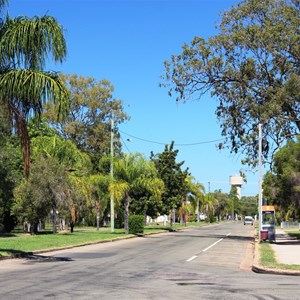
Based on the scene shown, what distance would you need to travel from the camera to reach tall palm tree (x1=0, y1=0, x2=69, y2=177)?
15453mm

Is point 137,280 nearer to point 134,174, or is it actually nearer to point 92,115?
point 134,174

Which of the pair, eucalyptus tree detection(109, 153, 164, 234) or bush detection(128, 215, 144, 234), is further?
bush detection(128, 215, 144, 234)

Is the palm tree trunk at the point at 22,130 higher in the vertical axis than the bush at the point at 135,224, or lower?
higher

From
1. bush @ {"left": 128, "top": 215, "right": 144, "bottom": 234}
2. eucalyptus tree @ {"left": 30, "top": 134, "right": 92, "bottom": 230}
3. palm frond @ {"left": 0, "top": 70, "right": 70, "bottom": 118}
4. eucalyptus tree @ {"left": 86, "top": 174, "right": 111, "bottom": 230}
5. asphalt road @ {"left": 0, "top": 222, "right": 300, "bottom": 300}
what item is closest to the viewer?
asphalt road @ {"left": 0, "top": 222, "right": 300, "bottom": 300}

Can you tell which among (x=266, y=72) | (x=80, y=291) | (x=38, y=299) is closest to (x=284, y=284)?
(x=80, y=291)

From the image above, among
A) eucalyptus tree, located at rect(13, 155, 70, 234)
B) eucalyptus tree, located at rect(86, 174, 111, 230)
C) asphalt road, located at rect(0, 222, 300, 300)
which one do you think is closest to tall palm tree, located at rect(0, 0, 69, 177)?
asphalt road, located at rect(0, 222, 300, 300)

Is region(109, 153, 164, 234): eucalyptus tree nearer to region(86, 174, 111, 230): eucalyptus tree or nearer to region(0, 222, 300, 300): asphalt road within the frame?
region(86, 174, 111, 230): eucalyptus tree

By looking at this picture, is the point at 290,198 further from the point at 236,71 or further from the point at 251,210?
the point at 251,210

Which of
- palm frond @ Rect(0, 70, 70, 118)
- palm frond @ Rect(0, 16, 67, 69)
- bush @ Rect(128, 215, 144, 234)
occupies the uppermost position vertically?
palm frond @ Rect(0, 16, 67, 69)

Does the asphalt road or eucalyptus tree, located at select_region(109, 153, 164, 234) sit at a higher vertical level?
eucalyptus tree, located at select_region(109, 153, 164, 234)

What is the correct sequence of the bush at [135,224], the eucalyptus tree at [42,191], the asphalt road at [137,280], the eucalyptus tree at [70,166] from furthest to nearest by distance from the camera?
the bush at [135,224], the eucalyptus tree at [70,166], the eucalyptus tree at [42,191], the asphalt road at [137,280]

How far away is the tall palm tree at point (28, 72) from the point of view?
15.5 meters

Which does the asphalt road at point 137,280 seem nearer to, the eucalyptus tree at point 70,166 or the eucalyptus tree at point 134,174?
the eucalyptus tree at point 70,166

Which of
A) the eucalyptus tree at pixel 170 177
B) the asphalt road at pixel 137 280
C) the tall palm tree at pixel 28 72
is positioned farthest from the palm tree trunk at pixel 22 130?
the eucalyptus tree at pixel 170 177
